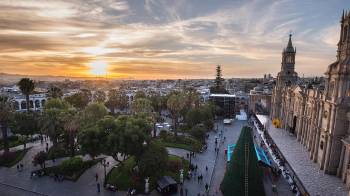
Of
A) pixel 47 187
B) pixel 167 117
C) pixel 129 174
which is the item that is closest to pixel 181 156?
pixel 129 174

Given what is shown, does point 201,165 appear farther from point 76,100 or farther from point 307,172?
point 76,100

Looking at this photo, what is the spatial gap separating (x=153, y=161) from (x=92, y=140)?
7.24 meters

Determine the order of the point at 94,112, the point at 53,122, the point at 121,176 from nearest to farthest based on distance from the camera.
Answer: the point at 121,176 → the point at 53,122 → the point at 94,112

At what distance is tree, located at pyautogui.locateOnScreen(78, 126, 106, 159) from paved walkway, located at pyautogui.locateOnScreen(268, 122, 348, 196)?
76.7 ft

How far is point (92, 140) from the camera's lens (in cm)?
2516

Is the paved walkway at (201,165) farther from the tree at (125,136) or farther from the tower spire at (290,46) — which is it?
the tower spire at (290,46)

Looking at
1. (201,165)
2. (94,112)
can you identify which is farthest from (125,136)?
(94,112)

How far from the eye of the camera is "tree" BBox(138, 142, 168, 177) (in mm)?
23894

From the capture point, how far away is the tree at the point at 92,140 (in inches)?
992

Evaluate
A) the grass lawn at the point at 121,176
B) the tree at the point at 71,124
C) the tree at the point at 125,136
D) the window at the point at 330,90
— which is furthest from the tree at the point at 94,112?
the window at the point at 330,90

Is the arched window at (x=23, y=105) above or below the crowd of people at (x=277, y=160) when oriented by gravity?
above

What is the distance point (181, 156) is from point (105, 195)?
46.0ft

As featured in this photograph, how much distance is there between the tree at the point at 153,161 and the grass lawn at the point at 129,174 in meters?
1.82

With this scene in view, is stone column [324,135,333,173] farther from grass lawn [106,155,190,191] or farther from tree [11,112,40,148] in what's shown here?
tree [11,112,40,148]
